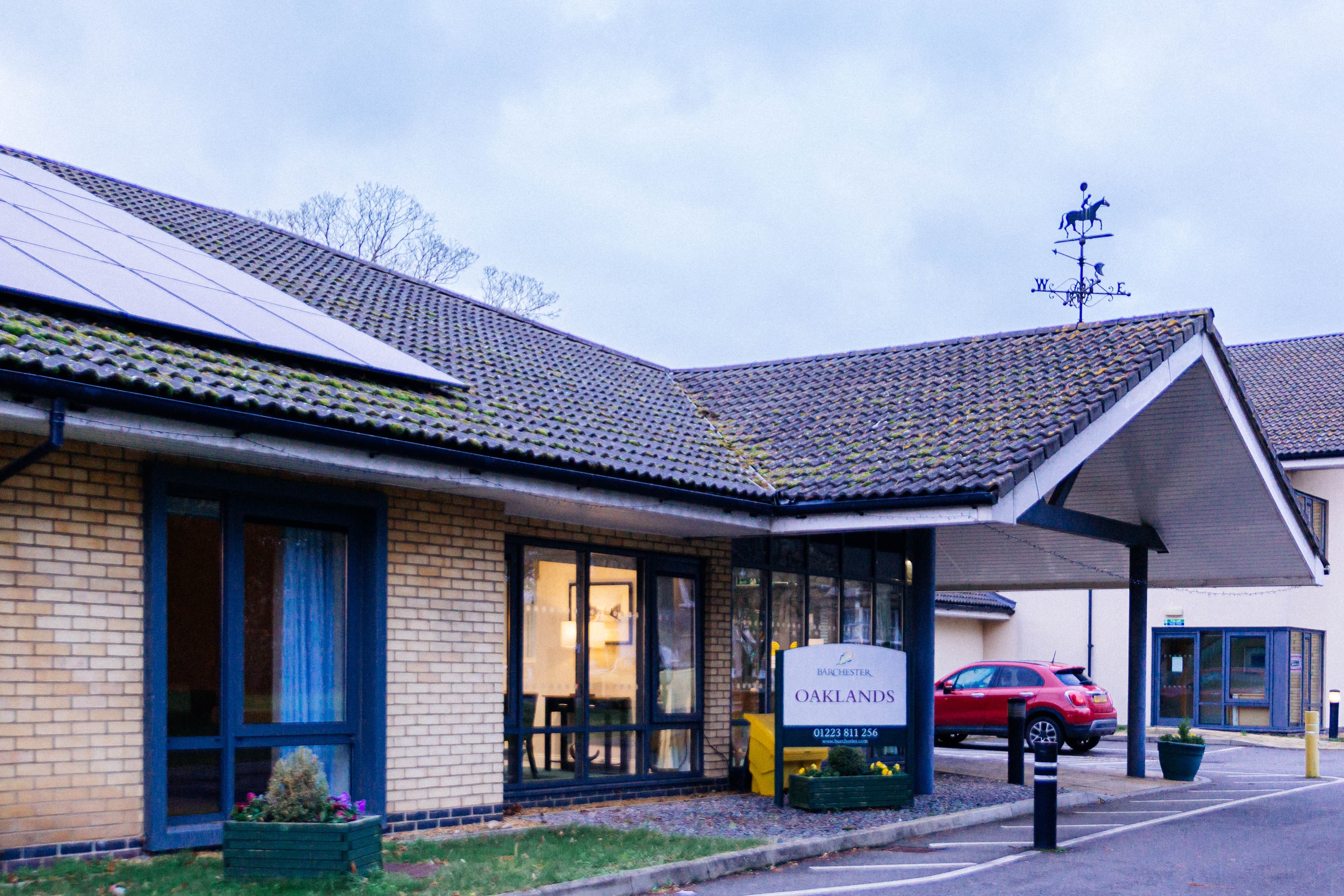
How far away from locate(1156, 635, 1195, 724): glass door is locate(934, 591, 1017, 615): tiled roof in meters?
4.11

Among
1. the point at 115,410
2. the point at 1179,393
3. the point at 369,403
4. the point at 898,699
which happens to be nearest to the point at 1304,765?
the point at 1179,393

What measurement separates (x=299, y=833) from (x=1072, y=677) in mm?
18477

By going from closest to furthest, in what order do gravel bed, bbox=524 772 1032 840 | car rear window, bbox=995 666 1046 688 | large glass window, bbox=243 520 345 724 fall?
large glass window, bbox=243 520 345 724 < gravel bed, bbox=524 772 1032 840 < car rear window, bbox=995 666 1046 688

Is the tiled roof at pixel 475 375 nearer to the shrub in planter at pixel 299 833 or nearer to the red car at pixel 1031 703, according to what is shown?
the shrub in planter at pixel 299 833

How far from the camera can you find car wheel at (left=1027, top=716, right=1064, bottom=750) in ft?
78.7

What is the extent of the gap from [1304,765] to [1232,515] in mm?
6529

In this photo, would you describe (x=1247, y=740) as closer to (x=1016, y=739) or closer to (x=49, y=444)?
(x=1016, y=739)

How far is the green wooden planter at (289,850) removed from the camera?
336 inches

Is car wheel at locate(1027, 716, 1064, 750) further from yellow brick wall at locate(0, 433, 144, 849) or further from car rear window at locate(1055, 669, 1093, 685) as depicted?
yellow brick wall at locate(0, 433, 144, 849)

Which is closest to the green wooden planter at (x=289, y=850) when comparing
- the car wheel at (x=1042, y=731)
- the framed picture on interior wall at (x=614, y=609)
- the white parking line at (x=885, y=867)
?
the white parking line at (x=885, y=867)

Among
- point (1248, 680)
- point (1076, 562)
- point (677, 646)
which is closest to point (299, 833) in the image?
point (677, 646)

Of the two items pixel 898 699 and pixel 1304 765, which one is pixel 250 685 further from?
pixel 1304 765

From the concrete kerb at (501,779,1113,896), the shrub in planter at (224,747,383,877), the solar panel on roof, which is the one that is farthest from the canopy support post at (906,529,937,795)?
the shrub in planter at (224,747,383,877)

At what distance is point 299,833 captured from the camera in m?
8.57
